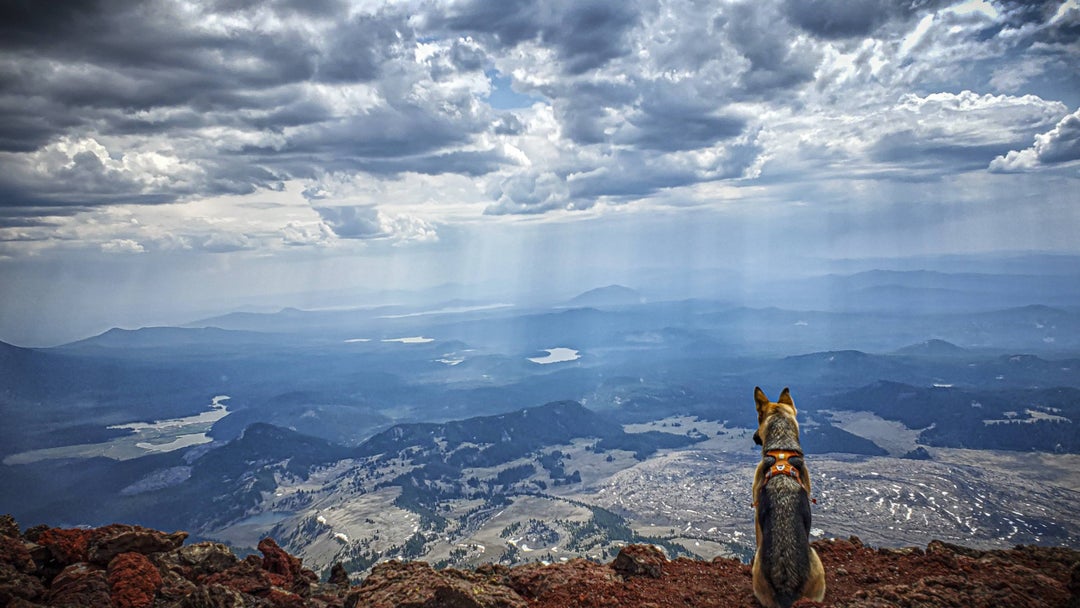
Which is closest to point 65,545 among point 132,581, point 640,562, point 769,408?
point 132,581

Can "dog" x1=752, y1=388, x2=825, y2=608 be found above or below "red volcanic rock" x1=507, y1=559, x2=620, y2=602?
above

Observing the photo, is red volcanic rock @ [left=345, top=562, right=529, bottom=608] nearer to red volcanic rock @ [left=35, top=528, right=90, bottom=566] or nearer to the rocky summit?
the rocky summit

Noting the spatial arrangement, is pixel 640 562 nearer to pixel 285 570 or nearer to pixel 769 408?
pixel 769 408

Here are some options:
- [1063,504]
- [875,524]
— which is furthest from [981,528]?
[1063,504]

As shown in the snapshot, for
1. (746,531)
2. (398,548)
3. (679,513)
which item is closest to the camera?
(398,548)

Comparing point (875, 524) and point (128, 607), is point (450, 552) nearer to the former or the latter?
point (875, 524)

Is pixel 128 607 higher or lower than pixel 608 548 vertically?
higher

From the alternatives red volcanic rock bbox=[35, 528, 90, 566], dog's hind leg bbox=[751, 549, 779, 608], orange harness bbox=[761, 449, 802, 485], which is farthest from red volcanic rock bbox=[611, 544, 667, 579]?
red volcanic rock bbox=[35, 528, 90, 566]
